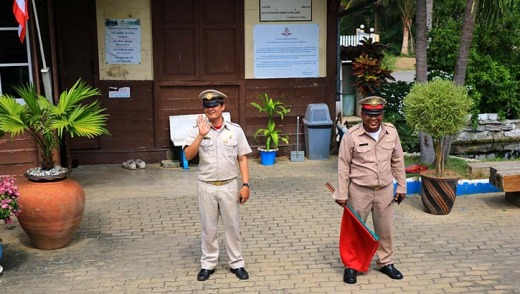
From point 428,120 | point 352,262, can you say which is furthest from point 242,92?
point 352,262

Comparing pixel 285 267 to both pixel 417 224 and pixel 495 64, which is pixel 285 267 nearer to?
pixel 417 224

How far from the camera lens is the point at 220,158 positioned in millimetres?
6023

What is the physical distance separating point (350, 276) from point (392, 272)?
0.44 meters

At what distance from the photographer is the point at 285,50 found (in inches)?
447

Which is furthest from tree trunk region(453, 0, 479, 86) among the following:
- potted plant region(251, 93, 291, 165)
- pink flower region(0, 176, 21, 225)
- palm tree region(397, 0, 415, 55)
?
palm tree region(397, 0, 415, 55)

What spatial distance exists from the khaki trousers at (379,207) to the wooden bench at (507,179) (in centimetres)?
279

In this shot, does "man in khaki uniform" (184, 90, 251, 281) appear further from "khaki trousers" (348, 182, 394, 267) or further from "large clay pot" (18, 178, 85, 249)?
"large clay pot" (18, 178, 85, 249)

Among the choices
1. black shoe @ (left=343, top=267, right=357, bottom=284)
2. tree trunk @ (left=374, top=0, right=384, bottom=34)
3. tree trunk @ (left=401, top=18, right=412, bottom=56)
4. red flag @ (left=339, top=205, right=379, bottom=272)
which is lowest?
black shoe @ (left=343, top=267, right=357, bottom=284)

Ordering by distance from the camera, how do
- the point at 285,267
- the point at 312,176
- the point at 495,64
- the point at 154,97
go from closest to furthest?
1. the point at 285,267
2. the point at 312,176
3. the point at 154,97
4. the point at 495,64

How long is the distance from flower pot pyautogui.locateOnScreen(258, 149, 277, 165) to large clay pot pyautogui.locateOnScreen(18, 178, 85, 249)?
14.9 feet

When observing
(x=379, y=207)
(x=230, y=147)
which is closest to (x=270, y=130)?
(x=230, y=147)

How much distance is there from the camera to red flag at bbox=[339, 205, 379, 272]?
6.09 meters

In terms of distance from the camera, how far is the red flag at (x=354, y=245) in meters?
6.09

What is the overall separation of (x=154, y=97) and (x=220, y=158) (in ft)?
17.5
